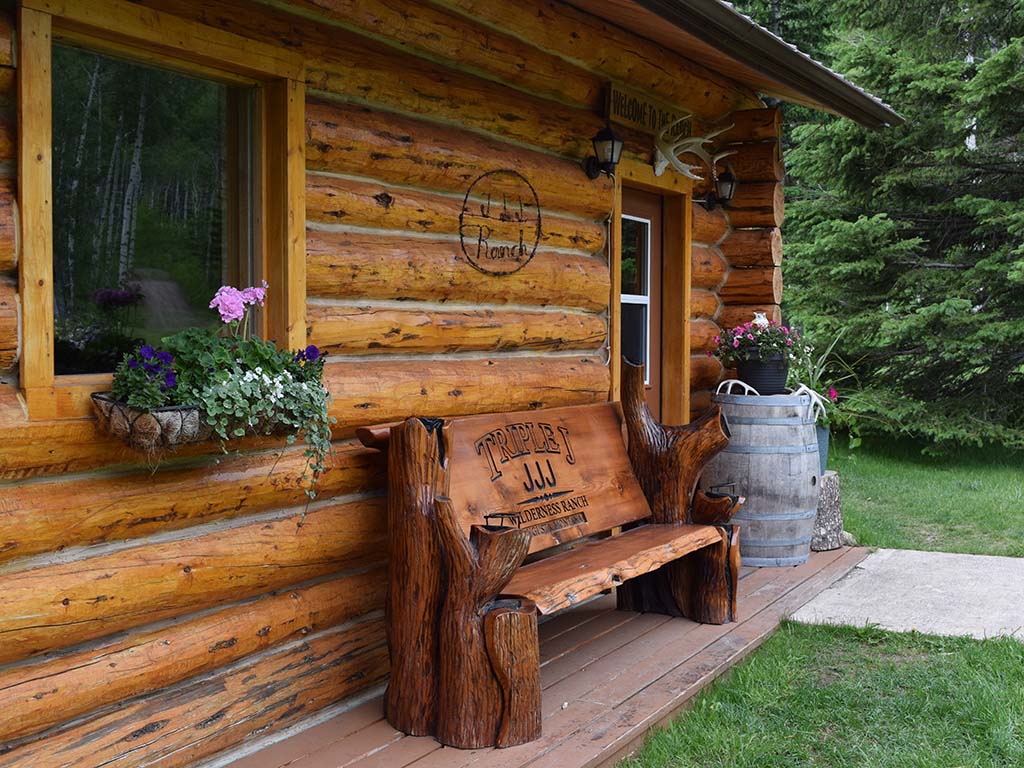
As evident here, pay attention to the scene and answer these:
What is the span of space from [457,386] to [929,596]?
3111mm

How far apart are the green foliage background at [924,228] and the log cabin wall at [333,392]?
20.2ft

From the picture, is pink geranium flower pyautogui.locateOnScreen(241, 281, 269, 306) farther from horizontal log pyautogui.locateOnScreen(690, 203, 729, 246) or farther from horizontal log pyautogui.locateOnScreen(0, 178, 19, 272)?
horizontal log pyautogui.locateOnScreen(690, 203, 729, 246)

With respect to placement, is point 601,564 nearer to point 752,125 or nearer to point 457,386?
point 457,386

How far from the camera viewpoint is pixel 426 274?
426 cm

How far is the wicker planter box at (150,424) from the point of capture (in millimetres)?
2781

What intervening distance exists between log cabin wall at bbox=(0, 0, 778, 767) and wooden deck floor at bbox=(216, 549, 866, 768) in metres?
0.22

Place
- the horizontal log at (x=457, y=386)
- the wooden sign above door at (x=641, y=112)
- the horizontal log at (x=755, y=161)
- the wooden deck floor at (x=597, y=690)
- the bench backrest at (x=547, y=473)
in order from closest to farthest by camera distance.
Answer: the wooden deck floor at (x=597, y=690) → the horizontal log at (x=457, y=386) → the bench backrest at (x=547, y=473) → the wooden sign above door at (x=641, y=112) → the horizontal log at (x=755, y=161)

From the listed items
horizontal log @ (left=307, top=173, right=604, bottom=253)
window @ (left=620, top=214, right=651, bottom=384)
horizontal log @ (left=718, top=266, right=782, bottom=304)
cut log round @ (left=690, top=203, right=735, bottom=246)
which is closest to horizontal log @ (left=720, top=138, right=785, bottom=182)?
cut log round @ (left=690, top=203, right=735, bottom=246)

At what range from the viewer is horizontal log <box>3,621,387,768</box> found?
2939 mm

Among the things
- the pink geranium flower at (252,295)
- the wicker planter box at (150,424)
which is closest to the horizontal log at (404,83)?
the pink geranium flower at (252,295)

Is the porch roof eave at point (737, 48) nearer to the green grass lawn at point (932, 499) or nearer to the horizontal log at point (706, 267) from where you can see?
the horizontal log at point (706, 267)

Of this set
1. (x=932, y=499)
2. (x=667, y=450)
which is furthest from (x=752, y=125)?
(x=932, y=499)

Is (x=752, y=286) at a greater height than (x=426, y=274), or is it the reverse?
(x=752, y=286)

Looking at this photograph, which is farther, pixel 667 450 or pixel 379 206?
pixel 667 450
